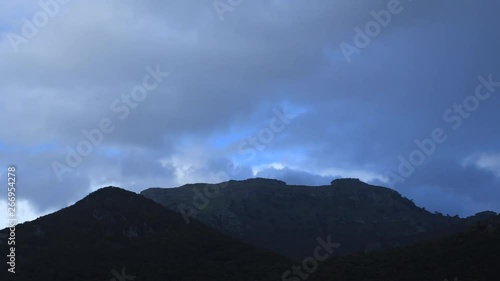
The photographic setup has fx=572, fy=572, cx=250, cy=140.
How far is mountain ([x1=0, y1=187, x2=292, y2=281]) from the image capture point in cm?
7500

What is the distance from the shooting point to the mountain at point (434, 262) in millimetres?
60750

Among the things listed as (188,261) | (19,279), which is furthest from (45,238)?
(188,261)

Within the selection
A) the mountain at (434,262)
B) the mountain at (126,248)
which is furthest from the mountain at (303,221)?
the mountain at (434,262)

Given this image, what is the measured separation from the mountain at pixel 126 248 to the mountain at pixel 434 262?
31.7 feet

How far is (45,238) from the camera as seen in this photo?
3376 inches

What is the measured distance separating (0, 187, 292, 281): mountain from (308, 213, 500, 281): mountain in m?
9.65

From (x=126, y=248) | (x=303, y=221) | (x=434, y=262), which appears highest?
(x=303, y=221)

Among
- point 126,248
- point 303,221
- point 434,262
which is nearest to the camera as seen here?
point 434,262

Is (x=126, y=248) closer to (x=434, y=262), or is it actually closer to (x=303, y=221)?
(x=434, y=262)

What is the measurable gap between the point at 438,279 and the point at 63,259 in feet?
159

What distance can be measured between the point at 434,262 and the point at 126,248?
44.1m

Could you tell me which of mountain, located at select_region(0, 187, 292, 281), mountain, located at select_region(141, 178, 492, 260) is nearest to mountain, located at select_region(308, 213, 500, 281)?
mountain, located at select_region(0, 187, 292, 281)

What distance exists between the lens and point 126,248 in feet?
278

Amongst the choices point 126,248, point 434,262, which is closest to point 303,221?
point 126,248
